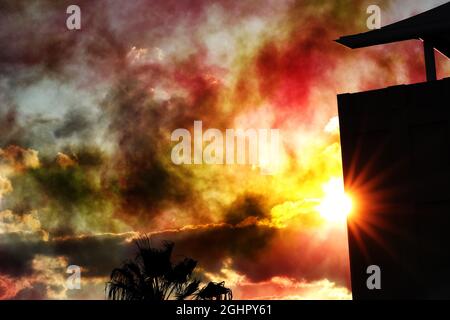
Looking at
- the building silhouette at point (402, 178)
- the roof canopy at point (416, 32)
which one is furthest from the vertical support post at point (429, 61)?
the roof canopy at point (416, 32)

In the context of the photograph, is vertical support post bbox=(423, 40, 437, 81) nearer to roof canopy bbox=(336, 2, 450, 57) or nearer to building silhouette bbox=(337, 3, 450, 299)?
building silhouette bbox=(337, 3, 450, 299)

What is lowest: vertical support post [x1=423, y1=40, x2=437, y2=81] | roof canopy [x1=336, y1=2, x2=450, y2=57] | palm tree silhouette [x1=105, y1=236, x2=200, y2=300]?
palm tree silhouette [x1=105, y1=236, x2=200, y2=300]

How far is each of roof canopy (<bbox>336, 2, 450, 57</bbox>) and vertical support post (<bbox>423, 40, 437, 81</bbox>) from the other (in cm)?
14

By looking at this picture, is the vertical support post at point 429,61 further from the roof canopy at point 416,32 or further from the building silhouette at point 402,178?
the roof canopy at point 416,32

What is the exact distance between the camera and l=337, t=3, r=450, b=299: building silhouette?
1027 inches

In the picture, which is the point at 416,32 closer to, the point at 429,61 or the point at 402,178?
the point at 429,61

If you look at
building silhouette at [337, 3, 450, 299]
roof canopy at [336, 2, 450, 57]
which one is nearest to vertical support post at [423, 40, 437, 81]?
building silhouette at [337, 3, 450, 299]

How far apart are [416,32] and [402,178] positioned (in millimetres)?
6162

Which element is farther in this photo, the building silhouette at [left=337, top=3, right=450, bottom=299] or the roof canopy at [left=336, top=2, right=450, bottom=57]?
the roof canopy at [left=336, top=2, right=450, bottom=57]

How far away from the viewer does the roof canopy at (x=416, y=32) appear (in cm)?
2827

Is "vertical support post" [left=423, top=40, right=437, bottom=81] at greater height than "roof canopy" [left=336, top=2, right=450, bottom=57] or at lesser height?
lesser

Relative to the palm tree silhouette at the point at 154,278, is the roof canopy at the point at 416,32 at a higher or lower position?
higher

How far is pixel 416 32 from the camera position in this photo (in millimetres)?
28453
